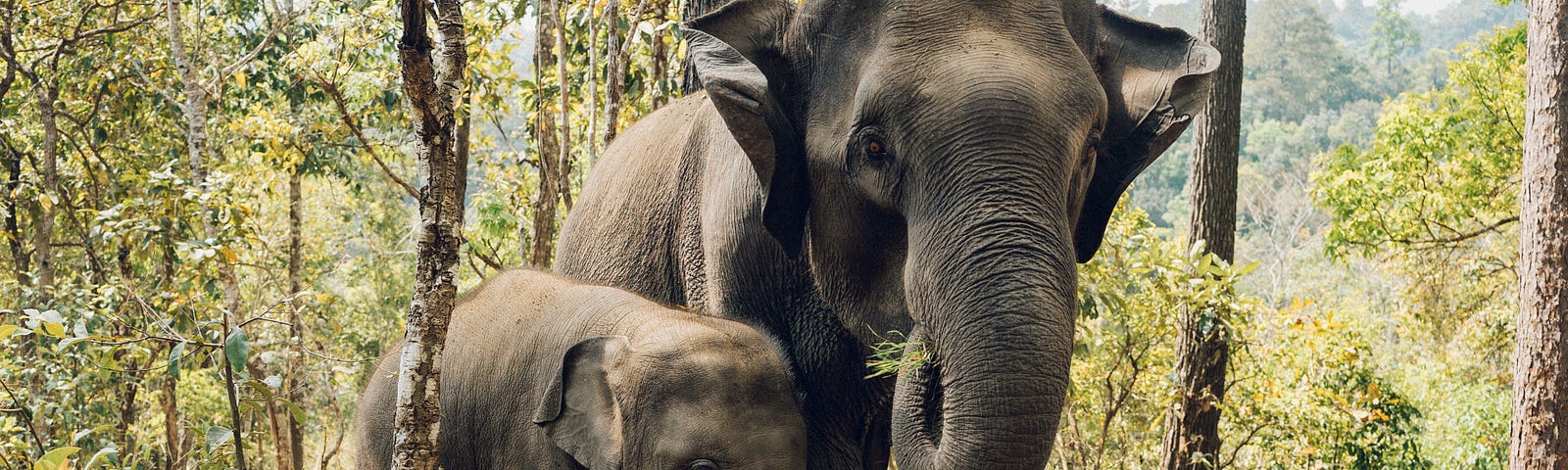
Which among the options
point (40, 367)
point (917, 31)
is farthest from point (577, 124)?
point (917, 31)

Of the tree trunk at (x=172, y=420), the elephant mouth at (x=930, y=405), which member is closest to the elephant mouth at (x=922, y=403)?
the elephant mouth at (x=930, y=405)

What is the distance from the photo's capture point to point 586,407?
3787mm

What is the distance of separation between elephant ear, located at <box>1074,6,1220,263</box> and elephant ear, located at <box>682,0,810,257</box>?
752 mm

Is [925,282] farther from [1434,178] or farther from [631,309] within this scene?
[1434,178]

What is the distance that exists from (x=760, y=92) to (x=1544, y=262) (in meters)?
7.93

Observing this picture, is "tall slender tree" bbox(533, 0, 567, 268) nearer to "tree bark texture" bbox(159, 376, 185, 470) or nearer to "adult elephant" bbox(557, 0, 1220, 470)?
"adult elephant" bbox(557, 0, 1220, 470)

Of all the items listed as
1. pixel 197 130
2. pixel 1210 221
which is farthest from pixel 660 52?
pixel 1210 221

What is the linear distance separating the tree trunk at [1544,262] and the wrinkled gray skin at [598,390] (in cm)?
753

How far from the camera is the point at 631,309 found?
12.7 feet

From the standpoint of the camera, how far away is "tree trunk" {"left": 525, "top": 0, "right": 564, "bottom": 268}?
7895mm

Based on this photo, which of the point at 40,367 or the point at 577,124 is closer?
the point at 40,367

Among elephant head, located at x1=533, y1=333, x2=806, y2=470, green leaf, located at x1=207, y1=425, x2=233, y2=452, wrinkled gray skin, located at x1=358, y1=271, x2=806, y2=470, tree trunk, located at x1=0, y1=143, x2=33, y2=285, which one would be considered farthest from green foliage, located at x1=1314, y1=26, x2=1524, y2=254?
green leaf, located at x1=207, y1=425, x2=233, y2=452

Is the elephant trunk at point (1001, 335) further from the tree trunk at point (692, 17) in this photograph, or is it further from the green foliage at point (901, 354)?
the tree trunk at point (692, 17)

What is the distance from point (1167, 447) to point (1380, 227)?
11164mm
